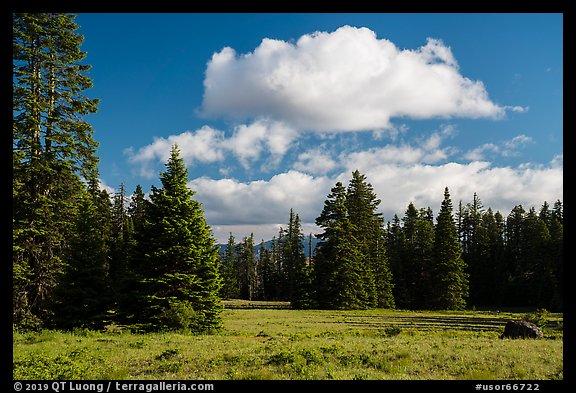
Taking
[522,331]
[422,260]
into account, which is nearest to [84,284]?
[522,331]

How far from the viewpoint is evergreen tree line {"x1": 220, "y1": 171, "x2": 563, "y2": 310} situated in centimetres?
5838

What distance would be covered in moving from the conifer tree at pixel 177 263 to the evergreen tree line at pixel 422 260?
106 ft

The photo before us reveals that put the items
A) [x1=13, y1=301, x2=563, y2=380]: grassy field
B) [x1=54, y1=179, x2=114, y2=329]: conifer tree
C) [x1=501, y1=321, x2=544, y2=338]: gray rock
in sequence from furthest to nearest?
[x1=54, y1=179, x2=114, y2=329]: conifer tree → [x1=501, y1=321, x2=544, y2=338]: gray rock → [x1=13, y1=301, x2=563, y2=380]: grassy field

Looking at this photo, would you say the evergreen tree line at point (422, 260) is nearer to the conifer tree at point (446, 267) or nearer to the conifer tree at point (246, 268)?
the conifer tree at point (446, 267)

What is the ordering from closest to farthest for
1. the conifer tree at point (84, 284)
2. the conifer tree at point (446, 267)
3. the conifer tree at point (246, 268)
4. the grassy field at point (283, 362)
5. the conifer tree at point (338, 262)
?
1. the grassy field at point (283, 362)
2. the conifer tree at point (84, 284)
3. the conifer tree at point (338, 262)
4. the conifer tree at point (446, 267)
5. the conifer tree at point (246, 268)

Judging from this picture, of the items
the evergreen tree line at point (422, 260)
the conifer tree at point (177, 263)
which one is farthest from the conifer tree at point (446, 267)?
the conifer tree at point (177, 263)

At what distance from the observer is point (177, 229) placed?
86.8 feet

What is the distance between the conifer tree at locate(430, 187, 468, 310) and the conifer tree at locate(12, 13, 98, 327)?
55.7 metres

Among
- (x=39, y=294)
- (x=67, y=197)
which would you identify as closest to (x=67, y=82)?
(x=67, y=197)

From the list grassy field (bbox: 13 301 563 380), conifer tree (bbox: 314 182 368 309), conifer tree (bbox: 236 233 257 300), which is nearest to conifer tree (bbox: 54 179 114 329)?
grassy field (bbox: 13 301 563 380)

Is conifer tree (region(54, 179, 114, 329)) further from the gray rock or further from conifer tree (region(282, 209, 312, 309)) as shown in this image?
conifer tree (region(282, 209, 312, 309))

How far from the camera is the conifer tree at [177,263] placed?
25.1 meters
